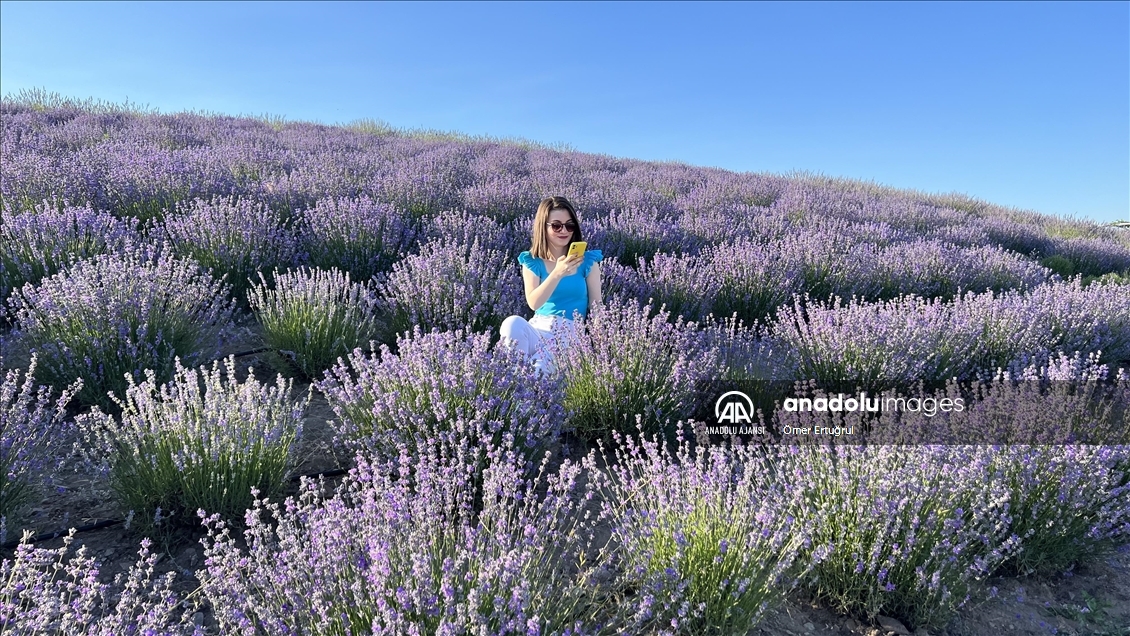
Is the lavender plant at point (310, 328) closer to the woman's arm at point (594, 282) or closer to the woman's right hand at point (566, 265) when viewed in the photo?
the woman's right hand at point (566, 265)

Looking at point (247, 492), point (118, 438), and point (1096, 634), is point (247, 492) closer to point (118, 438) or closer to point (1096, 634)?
point (118, 438)

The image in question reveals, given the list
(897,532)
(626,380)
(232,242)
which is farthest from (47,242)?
(897,532)

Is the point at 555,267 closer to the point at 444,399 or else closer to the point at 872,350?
the point at 444,399

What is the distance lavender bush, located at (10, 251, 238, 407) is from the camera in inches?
125

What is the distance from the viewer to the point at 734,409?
3539 mm

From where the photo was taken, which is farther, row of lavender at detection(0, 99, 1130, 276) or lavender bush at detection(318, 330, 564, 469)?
row of lavender at detection(0, 99, 1130, 276)

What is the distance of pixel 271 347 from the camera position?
3971 mm

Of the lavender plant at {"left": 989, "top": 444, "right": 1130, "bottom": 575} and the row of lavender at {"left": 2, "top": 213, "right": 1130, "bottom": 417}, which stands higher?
the row of lavender at {"left": 2, "top": 213, "right": 1130, "bottom": 417}

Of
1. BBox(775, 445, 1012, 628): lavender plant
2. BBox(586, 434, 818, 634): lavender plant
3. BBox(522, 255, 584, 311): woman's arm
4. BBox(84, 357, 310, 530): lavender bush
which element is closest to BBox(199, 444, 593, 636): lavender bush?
BBox(586, 434, 818, 634): lavender plant

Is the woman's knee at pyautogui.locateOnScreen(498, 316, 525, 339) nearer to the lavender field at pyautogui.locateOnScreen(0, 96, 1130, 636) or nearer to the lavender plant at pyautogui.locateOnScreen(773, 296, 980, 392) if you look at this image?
the lavender field at pyautogui.locateOnScreen(0, 96, 1130, 636)

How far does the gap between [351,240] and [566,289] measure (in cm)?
231

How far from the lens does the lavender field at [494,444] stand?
1753 mm

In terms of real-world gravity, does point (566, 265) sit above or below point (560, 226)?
below

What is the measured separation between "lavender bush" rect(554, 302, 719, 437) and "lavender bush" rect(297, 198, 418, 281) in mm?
2577
